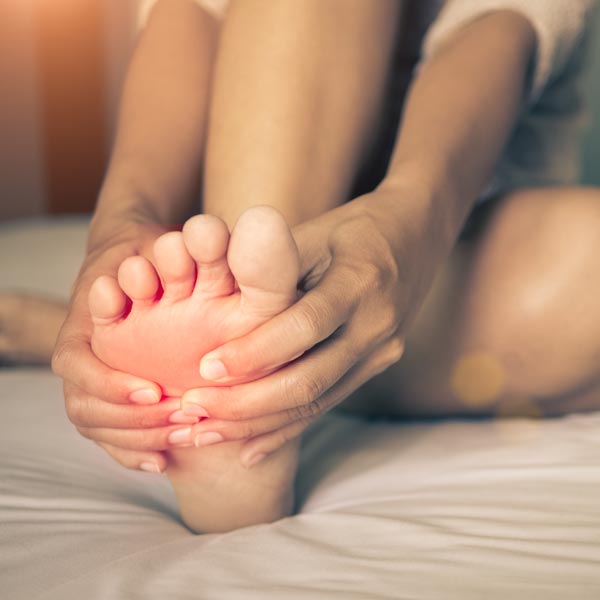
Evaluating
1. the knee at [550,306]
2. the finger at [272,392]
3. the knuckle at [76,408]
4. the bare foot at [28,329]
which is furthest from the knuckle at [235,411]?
the bare foot at [28,329]

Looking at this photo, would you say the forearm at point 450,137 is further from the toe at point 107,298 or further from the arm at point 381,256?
the toe at point 107,298

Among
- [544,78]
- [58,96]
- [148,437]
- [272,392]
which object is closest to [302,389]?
[272,392]

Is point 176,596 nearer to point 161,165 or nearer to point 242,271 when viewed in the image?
point 242,271

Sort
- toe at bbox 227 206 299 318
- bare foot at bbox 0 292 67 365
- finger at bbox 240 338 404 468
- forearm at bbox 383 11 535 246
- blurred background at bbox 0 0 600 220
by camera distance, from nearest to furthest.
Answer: toe at bbox 227 206 299 318 → finger at bbox 240 338 404 468 → forearm at bbox 383 11 535 246 → bare foot at bbox 0 292 67 365 → blurred background at bbox 0 0 600 220

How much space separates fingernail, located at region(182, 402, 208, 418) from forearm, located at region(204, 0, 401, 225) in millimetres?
207

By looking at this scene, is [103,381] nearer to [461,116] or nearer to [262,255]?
[262,255]

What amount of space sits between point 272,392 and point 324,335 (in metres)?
0.05

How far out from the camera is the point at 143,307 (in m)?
0.44

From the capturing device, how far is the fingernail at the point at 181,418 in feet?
1.55

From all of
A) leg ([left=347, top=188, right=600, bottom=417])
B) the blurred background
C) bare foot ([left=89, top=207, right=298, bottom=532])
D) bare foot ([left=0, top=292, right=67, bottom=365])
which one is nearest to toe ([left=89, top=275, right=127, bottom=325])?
bare foot ([left=89, top=207, right=298, bottom=532])

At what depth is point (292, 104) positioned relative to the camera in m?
0.63

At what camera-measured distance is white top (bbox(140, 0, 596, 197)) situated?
787 millimetres

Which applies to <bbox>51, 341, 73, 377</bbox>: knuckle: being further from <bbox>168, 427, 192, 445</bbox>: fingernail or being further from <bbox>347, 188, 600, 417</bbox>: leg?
<bbox>347, 188, 600, 417</bbox>: leg

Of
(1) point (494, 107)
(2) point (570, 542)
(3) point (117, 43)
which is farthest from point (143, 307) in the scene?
(3) point (117, 43)
